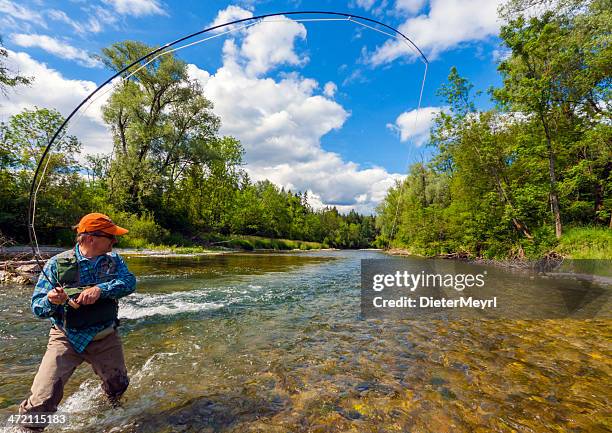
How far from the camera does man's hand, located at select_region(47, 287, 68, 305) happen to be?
313 centimetres

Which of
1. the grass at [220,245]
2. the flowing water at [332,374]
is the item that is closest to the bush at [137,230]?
the grass at [220,245]

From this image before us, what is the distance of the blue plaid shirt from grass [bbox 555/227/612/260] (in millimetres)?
22263

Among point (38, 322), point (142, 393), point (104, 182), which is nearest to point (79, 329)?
point (142, 393)

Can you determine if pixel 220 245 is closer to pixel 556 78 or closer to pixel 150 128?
pixel 150 128

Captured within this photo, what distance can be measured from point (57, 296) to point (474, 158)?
98.5 ft

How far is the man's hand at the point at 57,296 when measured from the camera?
3.13 metres

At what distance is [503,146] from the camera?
1004 inches

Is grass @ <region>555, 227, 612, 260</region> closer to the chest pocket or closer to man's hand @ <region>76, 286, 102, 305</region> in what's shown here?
the chest pocket

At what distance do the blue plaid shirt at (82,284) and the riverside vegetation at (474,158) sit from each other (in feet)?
41.4

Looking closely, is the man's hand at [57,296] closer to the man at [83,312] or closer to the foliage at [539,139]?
the man at [83,312]

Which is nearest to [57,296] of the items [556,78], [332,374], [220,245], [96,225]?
[96,225]

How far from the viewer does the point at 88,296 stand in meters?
3.33

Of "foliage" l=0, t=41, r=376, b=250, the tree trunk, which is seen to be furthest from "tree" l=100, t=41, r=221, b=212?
the tree trunk

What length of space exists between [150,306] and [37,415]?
6521 mm
